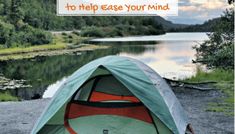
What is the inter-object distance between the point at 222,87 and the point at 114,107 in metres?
6.41

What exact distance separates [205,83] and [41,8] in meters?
32.6

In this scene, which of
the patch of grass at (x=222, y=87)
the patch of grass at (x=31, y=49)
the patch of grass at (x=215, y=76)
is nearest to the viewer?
the patch of grass at (x=222, y=87)

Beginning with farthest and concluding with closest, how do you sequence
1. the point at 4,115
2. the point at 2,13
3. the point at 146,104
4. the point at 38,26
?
1. the point at 38,26
2. the point at 2,13
3. the point at 4,115
4. the point at 146,104

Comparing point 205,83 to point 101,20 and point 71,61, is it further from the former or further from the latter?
point 101,20

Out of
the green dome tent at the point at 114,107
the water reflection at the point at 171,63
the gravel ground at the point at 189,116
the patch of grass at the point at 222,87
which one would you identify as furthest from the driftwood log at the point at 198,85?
the green dome tent at the point at 114,107

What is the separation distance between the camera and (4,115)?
23.2ft

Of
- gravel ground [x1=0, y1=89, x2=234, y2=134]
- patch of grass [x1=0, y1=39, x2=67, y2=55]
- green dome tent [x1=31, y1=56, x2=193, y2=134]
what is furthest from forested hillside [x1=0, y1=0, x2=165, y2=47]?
green dome tent [x1=31, y1=56, x2=193, y2=134]

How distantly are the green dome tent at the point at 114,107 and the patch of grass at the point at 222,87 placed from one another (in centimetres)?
305

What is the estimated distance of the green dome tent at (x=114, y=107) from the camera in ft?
13.6

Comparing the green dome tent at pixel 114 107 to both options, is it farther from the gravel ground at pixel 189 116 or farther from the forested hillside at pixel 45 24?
the forested hillside at pixel 45 24

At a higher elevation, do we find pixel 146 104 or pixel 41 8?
pixel 41 8

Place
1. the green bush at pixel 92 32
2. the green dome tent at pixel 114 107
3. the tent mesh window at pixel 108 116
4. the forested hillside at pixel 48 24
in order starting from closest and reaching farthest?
the green dome tent at pixel 114 107
the tent mesh window at pixel 108 116
the forested hillside at pixel 48 24
the green bush at pixel 92 32

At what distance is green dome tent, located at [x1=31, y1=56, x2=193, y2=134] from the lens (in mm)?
4133

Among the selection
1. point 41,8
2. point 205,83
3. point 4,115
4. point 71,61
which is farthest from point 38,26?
point 4,115
